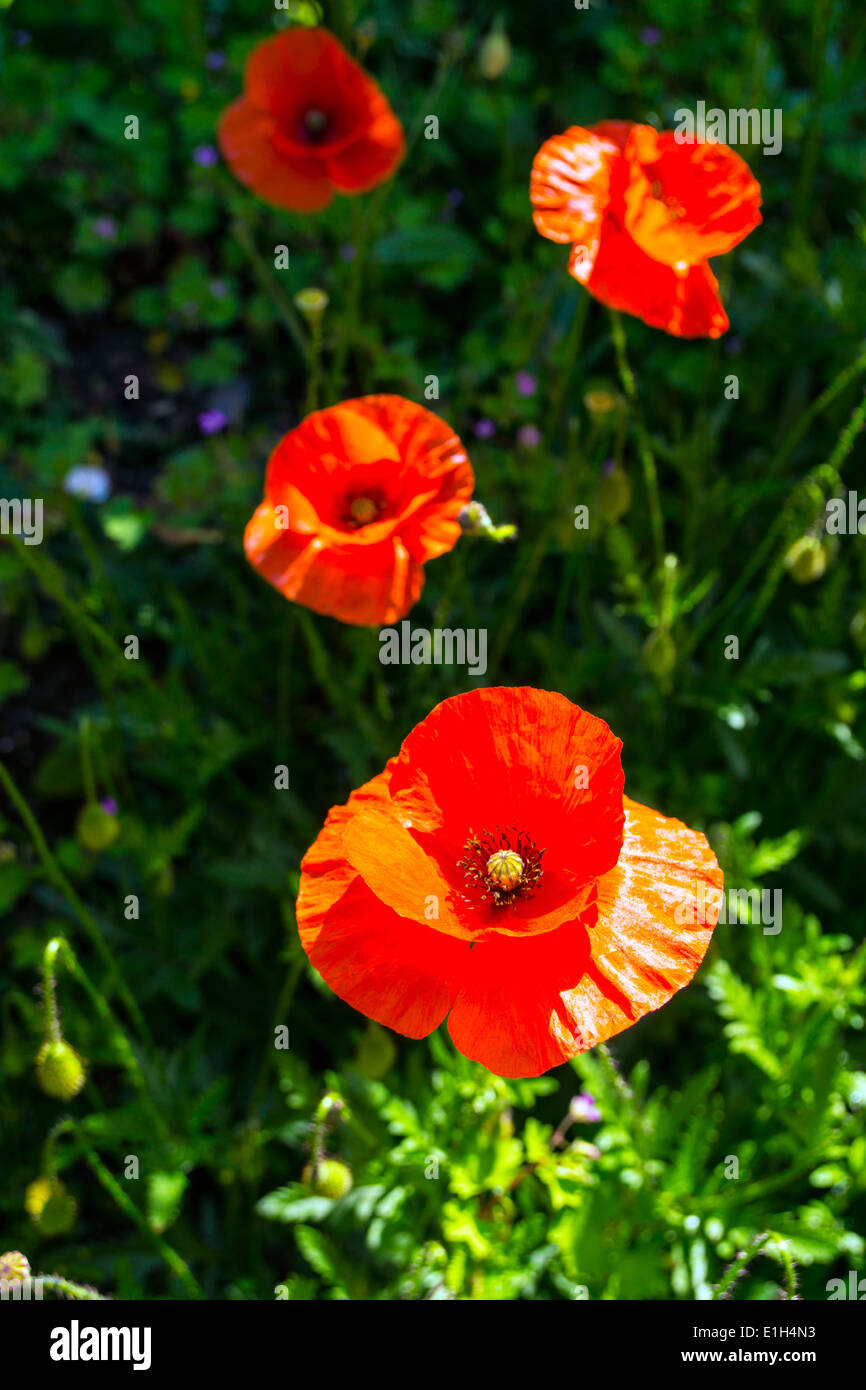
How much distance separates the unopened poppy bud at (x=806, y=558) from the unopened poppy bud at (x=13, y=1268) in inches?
65.7

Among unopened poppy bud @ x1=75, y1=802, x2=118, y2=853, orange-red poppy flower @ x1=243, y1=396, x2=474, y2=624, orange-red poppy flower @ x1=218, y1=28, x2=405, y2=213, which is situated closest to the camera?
orange-red poppy flower @ x1=243, y1=396, x2=474, y2=624

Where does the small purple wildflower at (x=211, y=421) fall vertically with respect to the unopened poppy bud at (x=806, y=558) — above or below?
Result: above

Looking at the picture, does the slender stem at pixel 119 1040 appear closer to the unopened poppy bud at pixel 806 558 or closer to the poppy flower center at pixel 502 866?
the poppy flower center at pixel 502 866

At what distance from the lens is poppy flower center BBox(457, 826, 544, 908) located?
135cm

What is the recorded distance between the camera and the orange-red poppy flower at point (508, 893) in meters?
1.23

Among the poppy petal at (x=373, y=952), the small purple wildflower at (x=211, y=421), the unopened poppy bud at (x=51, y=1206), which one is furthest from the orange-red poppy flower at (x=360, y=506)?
the small purple wildflower at (x=211, y=421)

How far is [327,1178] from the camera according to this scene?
176 cm

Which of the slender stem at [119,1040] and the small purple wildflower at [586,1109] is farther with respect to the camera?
the small purple wildflower at [586,1109]

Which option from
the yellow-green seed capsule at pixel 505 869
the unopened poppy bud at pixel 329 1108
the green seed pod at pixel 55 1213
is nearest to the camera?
the yellow-green seed capsule at pixel 505 869

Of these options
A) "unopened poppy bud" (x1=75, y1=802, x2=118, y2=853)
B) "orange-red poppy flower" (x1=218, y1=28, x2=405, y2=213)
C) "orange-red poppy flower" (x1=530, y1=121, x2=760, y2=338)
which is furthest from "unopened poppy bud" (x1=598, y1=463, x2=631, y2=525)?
"unopened poppy bud" (x1=75, y1=802, x2=118, y2=853)

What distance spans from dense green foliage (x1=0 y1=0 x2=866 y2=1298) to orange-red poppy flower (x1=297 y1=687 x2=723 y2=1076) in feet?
1.24

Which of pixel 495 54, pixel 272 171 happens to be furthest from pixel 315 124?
pixel 495 54

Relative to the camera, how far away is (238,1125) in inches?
95.3

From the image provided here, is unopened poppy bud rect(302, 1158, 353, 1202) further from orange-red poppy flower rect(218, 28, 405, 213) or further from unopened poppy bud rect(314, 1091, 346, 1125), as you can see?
orange-red poppy flower rect(218, 28, 405, 213)
